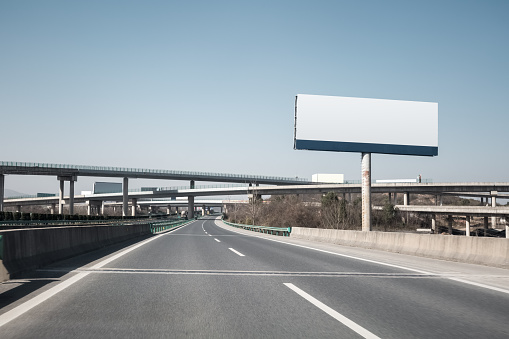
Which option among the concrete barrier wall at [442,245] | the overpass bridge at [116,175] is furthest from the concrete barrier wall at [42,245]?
the overpass bridge at [116,175]

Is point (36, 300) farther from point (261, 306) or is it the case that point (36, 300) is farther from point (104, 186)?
point (104, 186)

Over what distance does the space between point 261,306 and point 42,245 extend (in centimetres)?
671

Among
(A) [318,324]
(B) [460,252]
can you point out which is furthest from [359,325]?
(B) [460,252]

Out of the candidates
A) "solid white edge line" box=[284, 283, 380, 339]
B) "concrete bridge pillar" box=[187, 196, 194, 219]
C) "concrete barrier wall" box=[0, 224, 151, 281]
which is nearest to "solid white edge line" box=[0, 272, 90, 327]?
"concrete barrier wall" box=[0, 224, 151, 281]

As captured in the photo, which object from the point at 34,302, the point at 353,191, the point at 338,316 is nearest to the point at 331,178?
the point at 353,191

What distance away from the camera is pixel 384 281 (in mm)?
9266

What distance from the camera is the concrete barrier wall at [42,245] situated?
28.5 feet

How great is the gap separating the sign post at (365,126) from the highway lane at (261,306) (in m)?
17.8

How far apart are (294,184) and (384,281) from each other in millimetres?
94080

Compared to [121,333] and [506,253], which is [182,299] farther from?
[506,253]

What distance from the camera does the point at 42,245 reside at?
10891 mm

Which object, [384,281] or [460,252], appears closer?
[384,281]

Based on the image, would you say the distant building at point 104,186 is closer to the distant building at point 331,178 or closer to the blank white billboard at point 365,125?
the distant building at point 331,178

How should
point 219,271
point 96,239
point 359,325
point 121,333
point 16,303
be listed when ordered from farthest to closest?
point 96,239 → point 219,271 → point 16,303 → point 359,325 → point 121,333
